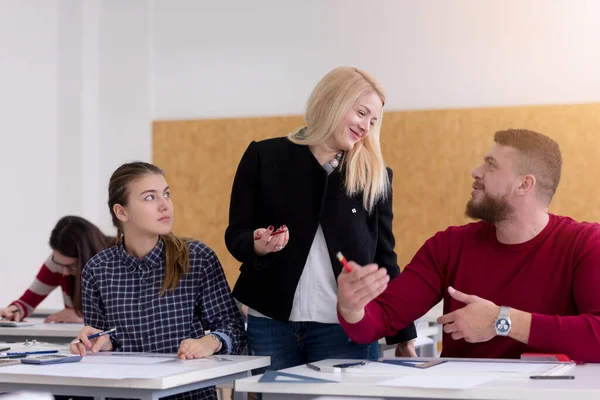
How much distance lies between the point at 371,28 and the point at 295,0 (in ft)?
2.02

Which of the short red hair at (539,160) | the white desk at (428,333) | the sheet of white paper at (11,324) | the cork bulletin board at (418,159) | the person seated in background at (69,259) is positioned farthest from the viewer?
the cork bulletin board at (418,159)

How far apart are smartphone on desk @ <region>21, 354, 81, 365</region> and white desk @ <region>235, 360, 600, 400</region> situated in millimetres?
666

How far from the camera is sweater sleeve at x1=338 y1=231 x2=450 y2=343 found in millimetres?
2420

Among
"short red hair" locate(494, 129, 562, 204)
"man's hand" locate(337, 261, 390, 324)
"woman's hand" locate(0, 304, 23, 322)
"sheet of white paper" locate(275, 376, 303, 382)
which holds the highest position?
"short red hair" locate(494, 129, 562, 204)

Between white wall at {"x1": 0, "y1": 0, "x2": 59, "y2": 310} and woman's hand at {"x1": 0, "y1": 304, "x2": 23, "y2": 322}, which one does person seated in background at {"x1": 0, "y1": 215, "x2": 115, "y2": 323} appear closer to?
woman's hand at {"x1": 0, "y1": 304, "x2": 23, "y2": 322}

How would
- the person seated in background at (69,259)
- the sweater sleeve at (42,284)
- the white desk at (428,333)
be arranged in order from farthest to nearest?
the sweater sleeve at (42,284)
the person seated in background at (69,259)
the white desk at (428,333)

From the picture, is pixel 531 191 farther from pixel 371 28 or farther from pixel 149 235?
pixel 371 28

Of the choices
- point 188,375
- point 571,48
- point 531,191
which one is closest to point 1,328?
point 188,375

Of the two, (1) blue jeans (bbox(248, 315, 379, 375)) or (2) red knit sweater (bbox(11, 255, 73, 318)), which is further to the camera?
(2) red knit sweater (bbox(11, 255, 73, 318))

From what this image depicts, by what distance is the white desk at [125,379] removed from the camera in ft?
6.43

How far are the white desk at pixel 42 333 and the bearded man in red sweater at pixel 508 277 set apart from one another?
1644mm

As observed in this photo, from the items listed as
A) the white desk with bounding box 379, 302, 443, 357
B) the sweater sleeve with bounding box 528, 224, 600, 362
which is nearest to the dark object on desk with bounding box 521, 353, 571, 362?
the sweater sleeve with bounding box 528, 224, 600, 362

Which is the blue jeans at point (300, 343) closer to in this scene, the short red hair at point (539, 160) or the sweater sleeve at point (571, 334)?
the sweater sleeve at point (571, 334)

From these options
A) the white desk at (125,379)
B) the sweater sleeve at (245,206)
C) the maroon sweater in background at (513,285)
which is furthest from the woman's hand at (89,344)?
the maroon sweater in background at (513,285)
